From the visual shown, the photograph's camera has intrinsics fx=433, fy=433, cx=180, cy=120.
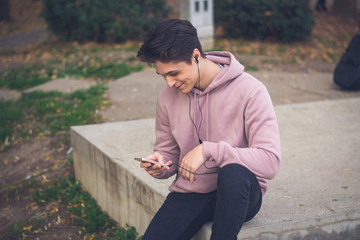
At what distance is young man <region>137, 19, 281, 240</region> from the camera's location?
2.11 meters

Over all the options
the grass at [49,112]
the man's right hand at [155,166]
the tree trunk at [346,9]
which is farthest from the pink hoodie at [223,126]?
the tree trunk at [346,9]

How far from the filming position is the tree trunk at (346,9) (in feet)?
47.9

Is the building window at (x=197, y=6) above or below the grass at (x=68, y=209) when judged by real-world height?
above

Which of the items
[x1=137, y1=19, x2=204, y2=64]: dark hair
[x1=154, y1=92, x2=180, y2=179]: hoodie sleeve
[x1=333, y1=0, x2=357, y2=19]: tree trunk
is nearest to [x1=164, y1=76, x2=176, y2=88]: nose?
[x1=137, y1=19, x2=204, y2=64]: dark hair

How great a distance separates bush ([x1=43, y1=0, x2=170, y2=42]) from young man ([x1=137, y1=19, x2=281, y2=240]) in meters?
7.77

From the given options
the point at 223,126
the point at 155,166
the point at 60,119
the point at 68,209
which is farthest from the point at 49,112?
the point at 223,126

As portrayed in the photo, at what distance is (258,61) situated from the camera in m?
8.78

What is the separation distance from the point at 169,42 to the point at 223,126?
1.83 feet

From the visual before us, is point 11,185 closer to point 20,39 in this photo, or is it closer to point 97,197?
point 97,197

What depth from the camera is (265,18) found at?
10516 millimetres

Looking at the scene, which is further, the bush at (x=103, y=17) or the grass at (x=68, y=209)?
the bush at (x=103, y=17)

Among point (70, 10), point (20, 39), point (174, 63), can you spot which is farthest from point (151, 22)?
point (174, 63)

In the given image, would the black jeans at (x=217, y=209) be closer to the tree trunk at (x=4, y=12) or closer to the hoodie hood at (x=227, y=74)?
the hoodie hood at (x=227, y=74)

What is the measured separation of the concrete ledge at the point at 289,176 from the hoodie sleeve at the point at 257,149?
0.44 metres
